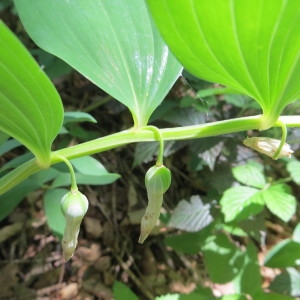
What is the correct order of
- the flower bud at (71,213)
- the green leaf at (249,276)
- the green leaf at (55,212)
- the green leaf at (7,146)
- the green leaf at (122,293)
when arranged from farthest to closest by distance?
the green leaf at (249,276) → the green leaf at (122,293) → the green leaf at (55,212) → the green leaf at (7,146) → the flower bud at (71,213)

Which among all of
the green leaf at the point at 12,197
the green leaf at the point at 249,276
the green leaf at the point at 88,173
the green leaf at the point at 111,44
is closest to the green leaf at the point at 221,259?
the green leaf at the point at 249,276

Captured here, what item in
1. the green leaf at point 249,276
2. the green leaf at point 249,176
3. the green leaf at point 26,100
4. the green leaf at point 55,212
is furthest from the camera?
the green leaf at point 249,176

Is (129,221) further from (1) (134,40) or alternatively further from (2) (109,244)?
(1) (134,40)

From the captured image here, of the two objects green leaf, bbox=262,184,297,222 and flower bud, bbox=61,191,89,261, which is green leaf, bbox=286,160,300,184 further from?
flower bud, bbox=61,191,89,261

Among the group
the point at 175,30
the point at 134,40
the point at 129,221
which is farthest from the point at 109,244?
the point at 175,30

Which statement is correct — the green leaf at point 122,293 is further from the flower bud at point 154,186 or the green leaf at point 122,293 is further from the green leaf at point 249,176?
the flower bud at point 154,186

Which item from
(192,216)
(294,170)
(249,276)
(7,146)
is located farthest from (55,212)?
(294,170)
